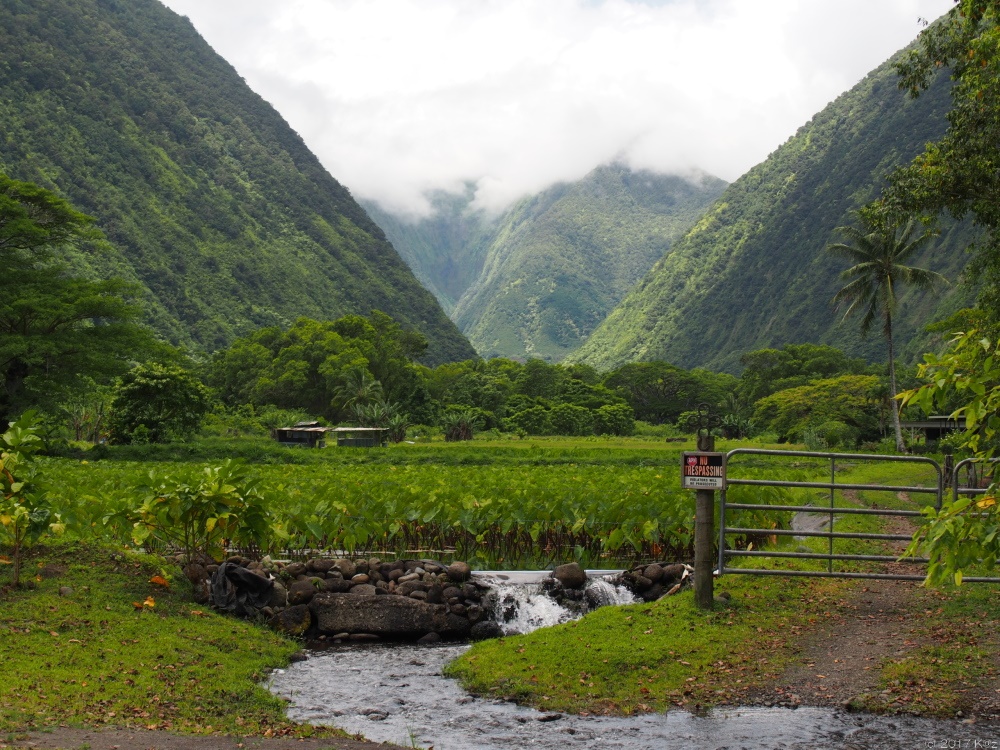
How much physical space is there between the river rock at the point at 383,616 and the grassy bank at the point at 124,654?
1.06 metres

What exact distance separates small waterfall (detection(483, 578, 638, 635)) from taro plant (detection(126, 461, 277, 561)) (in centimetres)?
365

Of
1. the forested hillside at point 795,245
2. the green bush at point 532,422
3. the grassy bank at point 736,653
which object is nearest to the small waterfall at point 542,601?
the grassy bank at point 736,653

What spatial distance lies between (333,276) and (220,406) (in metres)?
89.5

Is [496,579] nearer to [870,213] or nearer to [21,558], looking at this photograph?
[21,558]

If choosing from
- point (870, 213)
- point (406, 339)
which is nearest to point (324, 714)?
point (870, 213)

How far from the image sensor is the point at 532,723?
321 inches

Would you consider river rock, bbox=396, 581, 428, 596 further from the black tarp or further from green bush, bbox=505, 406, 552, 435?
green bush, bbox=505, 406, 552, 435

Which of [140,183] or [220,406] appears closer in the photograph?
[220,406]

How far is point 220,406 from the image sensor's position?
78.7m

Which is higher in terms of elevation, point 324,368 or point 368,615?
point 324,368

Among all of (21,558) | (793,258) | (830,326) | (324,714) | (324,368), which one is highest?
(793,258)

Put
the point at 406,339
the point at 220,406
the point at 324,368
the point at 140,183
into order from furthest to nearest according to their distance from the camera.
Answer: the point at 140,183 < the point at 406,339 < the point at 324,368 < the point at 220,406

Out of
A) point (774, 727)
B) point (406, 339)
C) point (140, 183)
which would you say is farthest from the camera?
point (140, 183)

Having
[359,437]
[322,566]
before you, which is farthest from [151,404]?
[322,566]
